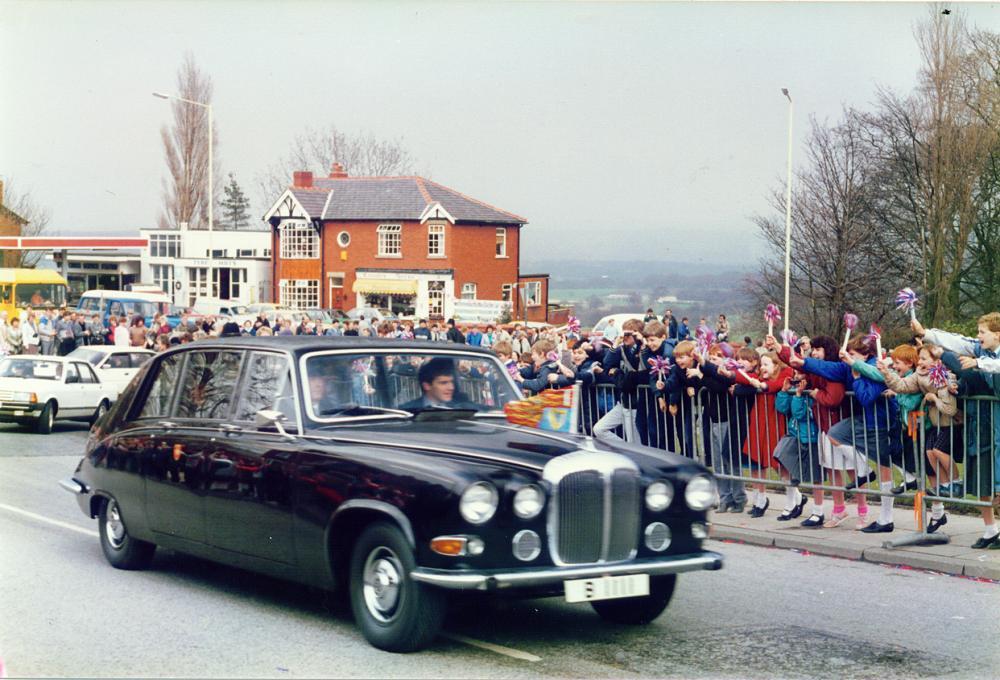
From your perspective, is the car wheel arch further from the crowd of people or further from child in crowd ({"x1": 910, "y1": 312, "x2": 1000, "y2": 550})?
child in crowd ({"x1": 910, "y1": 312, "x2": 1000, "y2": 550})

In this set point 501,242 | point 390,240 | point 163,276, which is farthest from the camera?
point 163,276

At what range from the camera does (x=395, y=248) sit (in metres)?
75.1

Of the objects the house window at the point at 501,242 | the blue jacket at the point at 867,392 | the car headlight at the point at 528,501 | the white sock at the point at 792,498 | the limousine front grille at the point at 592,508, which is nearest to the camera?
the car headlight at the point at 528,501

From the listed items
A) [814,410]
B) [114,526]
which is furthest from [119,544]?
[814,410]

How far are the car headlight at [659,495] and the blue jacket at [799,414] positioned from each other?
499cm

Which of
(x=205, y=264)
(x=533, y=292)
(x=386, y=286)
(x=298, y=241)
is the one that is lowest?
(x=533, y=292)

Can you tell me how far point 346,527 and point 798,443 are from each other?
6.06 metres

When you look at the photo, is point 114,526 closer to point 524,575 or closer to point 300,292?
point 524,575

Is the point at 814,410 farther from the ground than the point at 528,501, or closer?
farther from the ground

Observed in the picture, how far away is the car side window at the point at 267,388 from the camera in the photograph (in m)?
7.56

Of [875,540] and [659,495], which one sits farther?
[875,540]

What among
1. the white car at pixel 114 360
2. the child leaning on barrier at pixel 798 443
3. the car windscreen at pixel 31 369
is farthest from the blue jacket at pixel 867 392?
the white car at pixel 114 360

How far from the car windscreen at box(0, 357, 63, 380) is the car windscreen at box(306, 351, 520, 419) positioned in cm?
1545

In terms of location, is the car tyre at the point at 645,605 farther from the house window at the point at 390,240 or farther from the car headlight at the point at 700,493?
the house window at the point at 390,240
